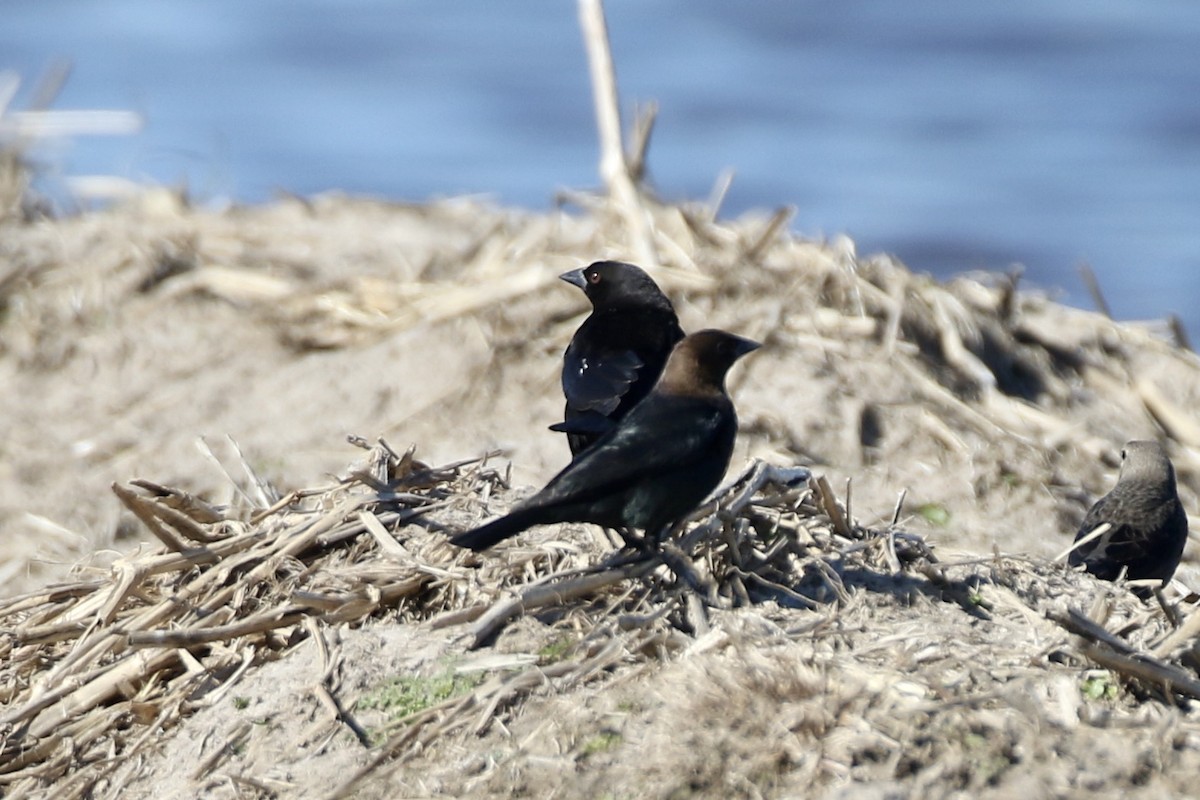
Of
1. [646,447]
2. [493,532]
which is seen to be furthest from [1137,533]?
[493,532]

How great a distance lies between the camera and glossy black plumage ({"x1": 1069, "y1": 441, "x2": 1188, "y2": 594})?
6109 millimetres

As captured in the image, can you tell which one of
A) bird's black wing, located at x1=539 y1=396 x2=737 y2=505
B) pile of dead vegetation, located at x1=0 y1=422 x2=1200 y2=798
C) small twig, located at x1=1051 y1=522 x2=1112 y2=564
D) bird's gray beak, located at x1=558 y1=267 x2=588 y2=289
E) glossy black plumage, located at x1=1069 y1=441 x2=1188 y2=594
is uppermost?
bird's black wing, located at x1=539 y1=396 x2=737 y2=505

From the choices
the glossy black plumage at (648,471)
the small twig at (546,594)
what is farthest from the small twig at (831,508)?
the small twig at (546,594)

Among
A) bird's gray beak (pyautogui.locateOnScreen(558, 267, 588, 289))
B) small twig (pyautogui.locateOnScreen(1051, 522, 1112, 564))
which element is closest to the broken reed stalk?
bird's gray beak (pyautogui.locateOnScreen(558, 267, 588, 289))

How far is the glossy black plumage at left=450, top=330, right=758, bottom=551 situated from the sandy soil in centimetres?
Answer: 36

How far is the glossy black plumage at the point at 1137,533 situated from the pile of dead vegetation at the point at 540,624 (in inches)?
27.6

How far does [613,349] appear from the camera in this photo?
6.30 metres

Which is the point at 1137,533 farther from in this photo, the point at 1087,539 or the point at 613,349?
the point at 613,349

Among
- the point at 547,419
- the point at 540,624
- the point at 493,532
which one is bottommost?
the point at 547,419

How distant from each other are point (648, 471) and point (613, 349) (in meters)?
1.46

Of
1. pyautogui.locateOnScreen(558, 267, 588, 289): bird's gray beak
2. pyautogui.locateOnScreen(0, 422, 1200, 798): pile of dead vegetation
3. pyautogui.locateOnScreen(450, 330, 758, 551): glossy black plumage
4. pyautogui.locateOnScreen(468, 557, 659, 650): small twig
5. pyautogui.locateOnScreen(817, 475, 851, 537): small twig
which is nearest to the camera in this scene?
pyautogui.locateOnScreen(0, 422, 1200, 798): pile of dead vegetation

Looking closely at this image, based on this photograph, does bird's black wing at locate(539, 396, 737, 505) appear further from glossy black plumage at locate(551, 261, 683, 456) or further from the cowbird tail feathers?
glossy black plumage at locate(551, 261, 683, 456)

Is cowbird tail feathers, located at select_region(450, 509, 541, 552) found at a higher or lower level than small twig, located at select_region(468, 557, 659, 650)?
higher

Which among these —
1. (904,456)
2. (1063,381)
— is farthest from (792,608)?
(1063,381)
